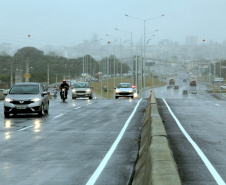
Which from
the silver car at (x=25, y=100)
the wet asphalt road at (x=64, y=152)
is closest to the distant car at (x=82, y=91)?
the silver car at (x=25, y=100)

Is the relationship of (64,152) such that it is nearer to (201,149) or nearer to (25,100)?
(201,149)

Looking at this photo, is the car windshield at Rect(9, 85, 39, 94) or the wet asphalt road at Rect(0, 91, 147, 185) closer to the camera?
the wet asphalt road at Rect(0, 91, 147, 185)

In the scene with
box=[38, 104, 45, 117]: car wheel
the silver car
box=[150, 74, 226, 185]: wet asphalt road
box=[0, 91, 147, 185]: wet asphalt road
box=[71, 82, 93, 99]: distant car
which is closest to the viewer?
box=[150, 74, 226, 185]: wet asphalt road

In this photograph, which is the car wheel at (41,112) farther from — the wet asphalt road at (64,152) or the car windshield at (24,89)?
the wet asphalt road at (64,152)

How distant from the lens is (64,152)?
1198 centimetres

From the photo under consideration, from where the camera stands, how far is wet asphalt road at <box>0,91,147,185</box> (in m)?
8.90

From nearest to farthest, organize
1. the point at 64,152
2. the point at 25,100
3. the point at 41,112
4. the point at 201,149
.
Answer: the point at 64,152 < the point at 201,149 < the point at 25,100 < the point at 41,112

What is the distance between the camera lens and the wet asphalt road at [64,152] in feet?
29.2

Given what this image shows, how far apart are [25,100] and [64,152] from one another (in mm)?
11326

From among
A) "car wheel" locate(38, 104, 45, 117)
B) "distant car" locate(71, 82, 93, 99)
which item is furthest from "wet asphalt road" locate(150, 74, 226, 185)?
"distant car" locate(71, 82, 93, 99)

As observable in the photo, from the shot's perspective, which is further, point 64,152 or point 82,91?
point 82,91

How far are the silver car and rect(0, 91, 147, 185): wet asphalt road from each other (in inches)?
90.7

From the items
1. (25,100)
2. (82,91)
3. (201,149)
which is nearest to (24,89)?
(25,100)

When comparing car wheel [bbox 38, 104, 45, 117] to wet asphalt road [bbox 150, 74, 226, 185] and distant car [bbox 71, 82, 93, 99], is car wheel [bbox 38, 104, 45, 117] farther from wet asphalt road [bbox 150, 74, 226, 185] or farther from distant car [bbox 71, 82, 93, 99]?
distant car [bbox 71, 82, 93, 99]
